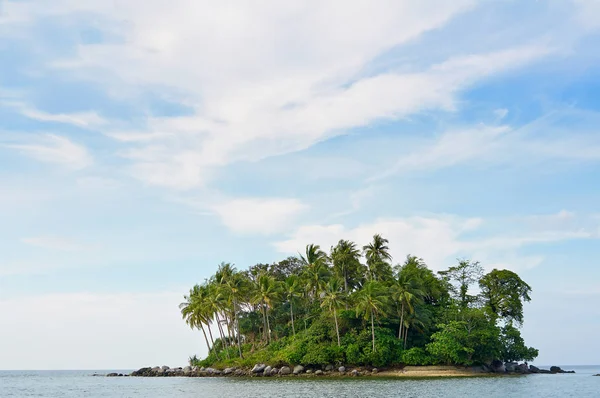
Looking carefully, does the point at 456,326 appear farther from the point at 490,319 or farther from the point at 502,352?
the point at 502,352

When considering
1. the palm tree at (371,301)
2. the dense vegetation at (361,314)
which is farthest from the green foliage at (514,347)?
the palm tree at (371,301)

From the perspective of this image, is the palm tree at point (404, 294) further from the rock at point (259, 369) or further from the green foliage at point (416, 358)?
the rock at point (259, 369)

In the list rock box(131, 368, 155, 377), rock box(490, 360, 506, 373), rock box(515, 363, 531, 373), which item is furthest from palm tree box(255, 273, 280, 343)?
rock box(515, 363, 531, 373)

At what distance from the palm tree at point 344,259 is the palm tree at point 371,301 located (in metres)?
12.8

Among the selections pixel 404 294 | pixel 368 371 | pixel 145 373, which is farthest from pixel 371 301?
pixel 145 373

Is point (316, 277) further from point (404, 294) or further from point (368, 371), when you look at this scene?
point (368, 371)

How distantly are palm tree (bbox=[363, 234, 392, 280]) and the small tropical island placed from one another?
0.15 m

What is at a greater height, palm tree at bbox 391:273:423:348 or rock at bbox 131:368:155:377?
palm tree at bbox 391:273:423:348

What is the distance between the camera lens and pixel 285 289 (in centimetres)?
8188

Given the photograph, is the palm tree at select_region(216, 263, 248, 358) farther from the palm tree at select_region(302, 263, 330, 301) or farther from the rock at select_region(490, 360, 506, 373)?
the rock at select_region(490, 360, 506, 373)

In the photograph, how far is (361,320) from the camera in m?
73.6

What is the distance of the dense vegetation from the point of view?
6881 centimetres

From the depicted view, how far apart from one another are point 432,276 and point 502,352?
1339 centimetres

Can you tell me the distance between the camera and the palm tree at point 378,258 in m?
83.0
